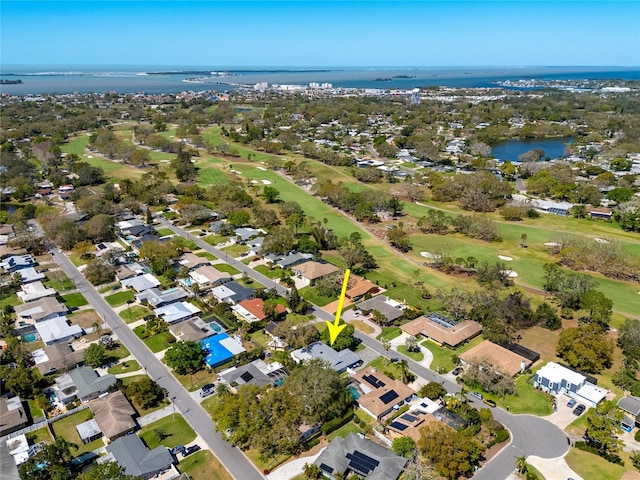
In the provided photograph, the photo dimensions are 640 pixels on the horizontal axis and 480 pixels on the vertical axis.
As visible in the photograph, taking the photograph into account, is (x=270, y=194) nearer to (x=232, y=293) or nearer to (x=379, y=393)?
(x=232, y=293)

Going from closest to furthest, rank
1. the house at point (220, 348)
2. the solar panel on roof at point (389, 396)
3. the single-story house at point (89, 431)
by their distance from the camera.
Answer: the single-story house at point (89, 431)
the solar panel on roof at point (389, 396)
the house at point (220, 348)

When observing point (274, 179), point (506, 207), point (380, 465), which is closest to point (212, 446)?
point (380, 465)

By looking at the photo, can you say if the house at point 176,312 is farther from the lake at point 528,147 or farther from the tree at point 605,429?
the lake at point 528,147

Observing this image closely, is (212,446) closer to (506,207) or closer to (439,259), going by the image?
(439,259)

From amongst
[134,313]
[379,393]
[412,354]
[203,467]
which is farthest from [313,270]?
[203,467]

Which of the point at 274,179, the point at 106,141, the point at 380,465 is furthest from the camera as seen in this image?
the point at 106,141

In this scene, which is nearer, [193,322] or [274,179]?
[193,322]

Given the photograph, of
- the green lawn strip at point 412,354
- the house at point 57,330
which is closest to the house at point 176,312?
the house at point 57,330
